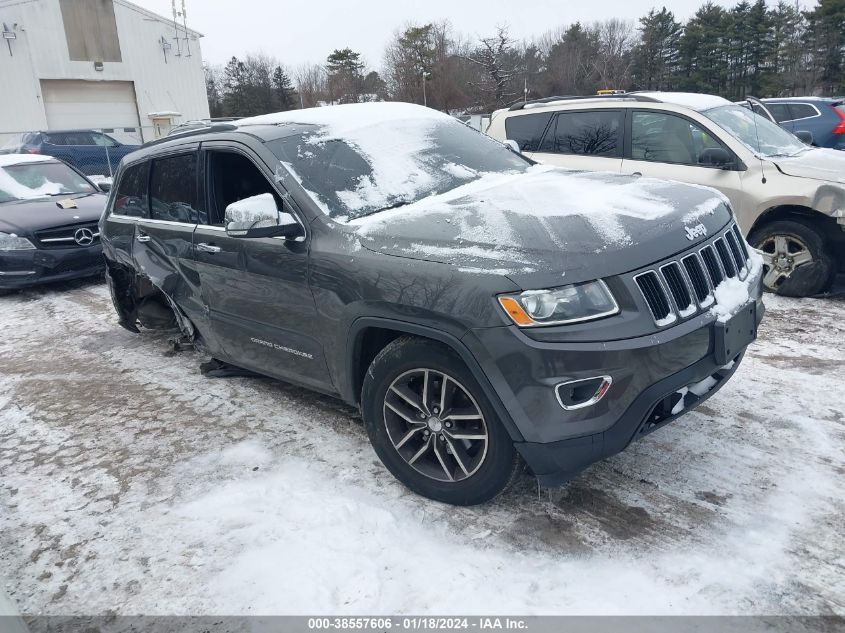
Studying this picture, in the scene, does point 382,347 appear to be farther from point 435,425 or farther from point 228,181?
point 228,181

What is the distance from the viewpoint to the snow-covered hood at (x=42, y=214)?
774cm

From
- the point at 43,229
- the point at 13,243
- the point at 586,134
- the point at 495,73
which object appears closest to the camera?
the point at 586,134

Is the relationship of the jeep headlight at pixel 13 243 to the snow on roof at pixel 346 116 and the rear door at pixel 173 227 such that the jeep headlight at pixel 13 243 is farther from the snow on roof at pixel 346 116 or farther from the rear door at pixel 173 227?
the snow on roof at pixel 346 116

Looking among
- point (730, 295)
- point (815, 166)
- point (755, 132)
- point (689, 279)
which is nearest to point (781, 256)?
point (815, 166)

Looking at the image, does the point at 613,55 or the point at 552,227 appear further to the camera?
the point at 613,55

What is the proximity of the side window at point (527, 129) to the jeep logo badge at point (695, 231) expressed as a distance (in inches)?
173

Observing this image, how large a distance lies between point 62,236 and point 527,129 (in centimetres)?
586

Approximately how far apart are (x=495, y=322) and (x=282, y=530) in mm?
1444

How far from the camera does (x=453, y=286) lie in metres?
2.68

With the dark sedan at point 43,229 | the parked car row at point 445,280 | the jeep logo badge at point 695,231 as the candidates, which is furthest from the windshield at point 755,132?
the dark sedan at point 43,229

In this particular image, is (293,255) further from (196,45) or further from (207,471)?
(196,45)

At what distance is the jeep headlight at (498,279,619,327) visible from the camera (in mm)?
2535

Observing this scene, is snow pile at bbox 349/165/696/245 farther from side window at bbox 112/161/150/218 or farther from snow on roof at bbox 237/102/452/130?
side window at bbox 112/161/150/218

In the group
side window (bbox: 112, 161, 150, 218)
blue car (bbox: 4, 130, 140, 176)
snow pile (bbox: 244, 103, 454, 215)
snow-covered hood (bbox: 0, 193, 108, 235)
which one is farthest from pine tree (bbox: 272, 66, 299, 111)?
snow pile (bbox: 244, 103, 454, 215)
